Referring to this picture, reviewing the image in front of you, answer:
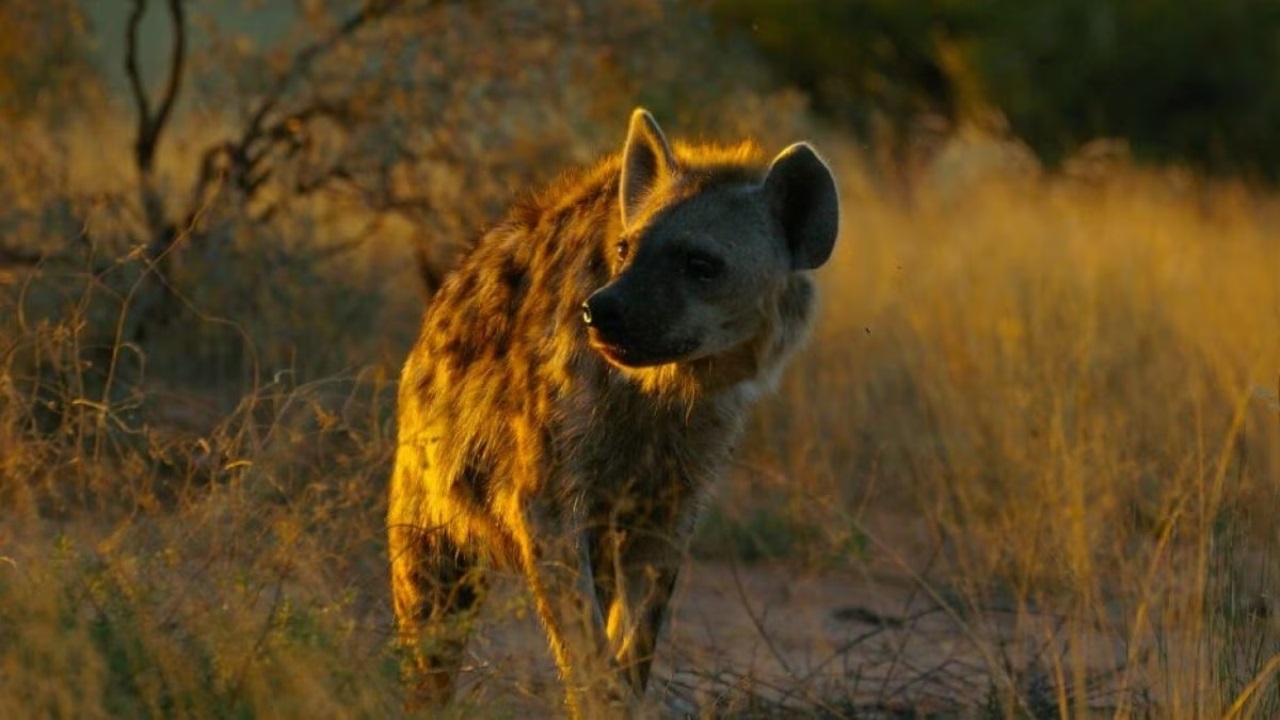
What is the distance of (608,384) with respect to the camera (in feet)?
12.9

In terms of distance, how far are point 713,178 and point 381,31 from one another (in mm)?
4037

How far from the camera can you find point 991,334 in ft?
24.5

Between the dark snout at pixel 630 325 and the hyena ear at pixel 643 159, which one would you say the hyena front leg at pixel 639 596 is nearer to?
the dark snout at pixel 630 325

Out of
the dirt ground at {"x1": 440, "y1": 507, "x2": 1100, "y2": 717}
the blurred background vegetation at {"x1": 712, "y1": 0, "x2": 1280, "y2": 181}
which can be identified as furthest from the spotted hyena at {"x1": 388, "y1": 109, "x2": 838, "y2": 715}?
the blurred background vegetation at {"x1": 712, "y1": 0, "x2": 1280, "y2": 181}

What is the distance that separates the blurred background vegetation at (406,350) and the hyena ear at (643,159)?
59cm

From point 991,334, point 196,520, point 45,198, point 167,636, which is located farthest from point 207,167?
point 167,636

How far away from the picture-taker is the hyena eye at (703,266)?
398cm

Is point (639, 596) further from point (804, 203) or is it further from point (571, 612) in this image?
point (804, 203)

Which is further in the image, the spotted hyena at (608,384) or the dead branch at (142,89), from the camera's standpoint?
the dead branch at (142,89)

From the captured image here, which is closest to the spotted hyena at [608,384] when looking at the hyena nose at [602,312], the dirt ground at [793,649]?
the hyena nose at [602,312]

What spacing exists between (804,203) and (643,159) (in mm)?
308

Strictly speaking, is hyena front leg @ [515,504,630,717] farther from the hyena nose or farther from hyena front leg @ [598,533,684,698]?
the hyena nose

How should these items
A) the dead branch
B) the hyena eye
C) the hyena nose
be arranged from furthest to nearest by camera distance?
the dead branch → the hyena eye → the hyena nose

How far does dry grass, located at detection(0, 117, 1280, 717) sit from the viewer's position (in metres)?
3.55
